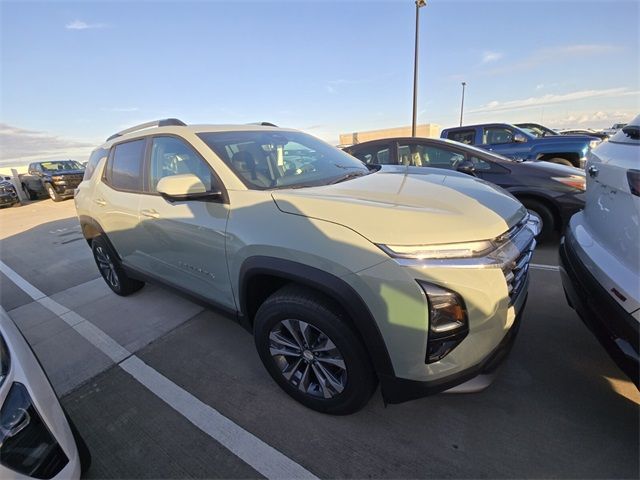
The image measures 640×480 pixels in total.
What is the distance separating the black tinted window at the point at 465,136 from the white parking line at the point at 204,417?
868 cm

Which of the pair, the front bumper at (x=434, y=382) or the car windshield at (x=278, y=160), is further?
the car windshield at (x=278, y=160)

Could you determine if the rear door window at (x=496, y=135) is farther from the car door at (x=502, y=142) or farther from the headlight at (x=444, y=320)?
the headlight at (x=444, y=320)

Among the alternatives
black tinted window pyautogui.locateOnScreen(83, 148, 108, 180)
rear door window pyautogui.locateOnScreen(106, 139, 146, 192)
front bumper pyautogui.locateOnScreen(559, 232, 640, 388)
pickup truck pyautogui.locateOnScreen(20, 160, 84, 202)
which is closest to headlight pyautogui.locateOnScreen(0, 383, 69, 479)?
rear door window pyautogui.locateOnScreen(106, 139, 146, 192)

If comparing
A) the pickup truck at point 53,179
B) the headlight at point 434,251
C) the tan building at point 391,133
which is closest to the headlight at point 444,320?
the headlight at point 434,251

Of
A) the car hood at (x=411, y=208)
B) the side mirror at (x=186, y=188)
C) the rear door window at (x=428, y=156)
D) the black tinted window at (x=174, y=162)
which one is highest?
the black tinted window at (x=174, y=162)

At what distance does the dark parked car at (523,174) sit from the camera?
4.27 m

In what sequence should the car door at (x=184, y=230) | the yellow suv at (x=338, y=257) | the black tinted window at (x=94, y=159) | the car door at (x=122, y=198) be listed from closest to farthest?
the yellow suv at (x=338, y=257) < the car door at (x=184, y=230) < the car door at (x=122, y=198) < the black tinted window at (x=94, y=159)

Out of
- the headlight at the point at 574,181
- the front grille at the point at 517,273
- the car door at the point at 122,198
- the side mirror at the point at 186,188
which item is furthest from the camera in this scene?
the headlight at the point at 574,181

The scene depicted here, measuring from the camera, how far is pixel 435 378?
165 cm

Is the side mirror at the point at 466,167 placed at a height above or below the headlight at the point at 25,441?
above

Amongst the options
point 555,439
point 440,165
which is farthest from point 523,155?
point 555,439

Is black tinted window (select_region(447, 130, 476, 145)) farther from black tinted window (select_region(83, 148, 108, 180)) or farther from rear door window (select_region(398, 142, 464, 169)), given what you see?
black tinted window (select_region(83, 148, 108, 180))

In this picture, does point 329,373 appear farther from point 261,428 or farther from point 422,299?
point 422,299

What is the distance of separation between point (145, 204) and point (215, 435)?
1901 millimetres
